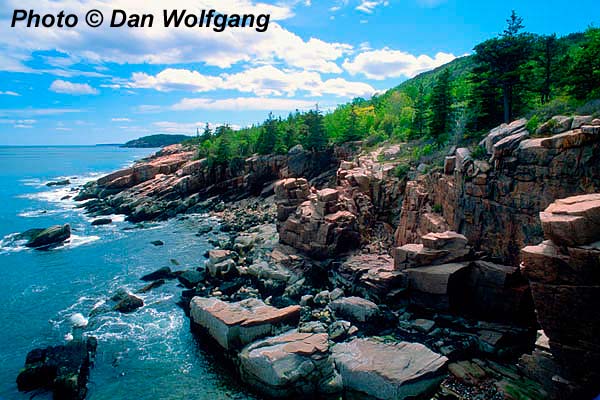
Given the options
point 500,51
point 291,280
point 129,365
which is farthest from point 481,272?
point 129,365

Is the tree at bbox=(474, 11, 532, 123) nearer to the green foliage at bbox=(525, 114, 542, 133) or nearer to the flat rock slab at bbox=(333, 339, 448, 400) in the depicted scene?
the green foliage at bbox=(525, 114, 542, 133)

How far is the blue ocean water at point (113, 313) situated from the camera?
68.2 feet

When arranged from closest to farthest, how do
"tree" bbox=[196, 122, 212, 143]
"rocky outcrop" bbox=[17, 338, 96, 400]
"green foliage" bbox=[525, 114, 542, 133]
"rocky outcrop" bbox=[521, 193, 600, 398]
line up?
"rocky outcrop" bbox=[521, 193, 600, 398] → "rocky outcrop" bbox=[17, 338, 96, 400] → "green foliage" bbox=[525, 114, 542, 133] → "tree" bbox=[196, 122, 212, 143]

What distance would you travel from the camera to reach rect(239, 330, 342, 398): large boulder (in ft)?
61.9

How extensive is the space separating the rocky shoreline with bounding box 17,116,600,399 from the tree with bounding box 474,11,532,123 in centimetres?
825

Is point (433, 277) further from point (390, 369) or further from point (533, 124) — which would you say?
point (533, 124)

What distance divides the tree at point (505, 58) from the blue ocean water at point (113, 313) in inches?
1379

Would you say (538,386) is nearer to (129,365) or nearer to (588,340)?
(588,340)

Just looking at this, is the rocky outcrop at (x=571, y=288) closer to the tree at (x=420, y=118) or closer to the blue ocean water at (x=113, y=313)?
the blue ocean water at (x=113, y=313)

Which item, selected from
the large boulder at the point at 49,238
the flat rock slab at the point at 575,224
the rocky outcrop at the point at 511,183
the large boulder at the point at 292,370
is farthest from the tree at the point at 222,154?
the flat rock slab at the point at 575,224

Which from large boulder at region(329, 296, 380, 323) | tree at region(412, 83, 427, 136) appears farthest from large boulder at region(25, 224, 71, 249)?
tree at region(412, 83, 427, 136)

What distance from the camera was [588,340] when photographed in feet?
50.3

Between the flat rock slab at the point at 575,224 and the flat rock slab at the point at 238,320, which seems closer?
the flat rock slab at the point at 575,224

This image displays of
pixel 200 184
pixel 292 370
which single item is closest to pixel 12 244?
pixel 200 184
